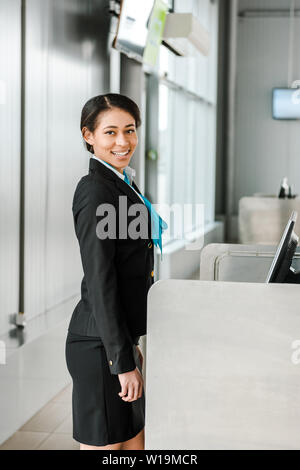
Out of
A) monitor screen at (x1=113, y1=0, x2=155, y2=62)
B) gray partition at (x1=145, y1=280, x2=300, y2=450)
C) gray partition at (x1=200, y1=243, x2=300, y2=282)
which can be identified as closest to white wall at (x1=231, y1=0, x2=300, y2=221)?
monitor screen at (x1=113, y1=0, x2=155, y2=62)

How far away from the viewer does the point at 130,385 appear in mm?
1591

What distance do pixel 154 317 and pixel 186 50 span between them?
4671 millimetres

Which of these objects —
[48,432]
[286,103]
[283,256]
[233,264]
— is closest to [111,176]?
[283,256]

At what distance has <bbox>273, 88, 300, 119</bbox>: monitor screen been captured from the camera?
1198cm

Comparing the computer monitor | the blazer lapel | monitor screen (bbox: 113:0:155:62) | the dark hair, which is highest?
monitor screen (bbox: 113:0:155:62)

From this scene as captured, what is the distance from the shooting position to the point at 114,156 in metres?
1.67

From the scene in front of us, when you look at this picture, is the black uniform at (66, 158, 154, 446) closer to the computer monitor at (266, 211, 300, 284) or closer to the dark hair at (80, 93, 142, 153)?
the dark hair at (80, 93, 142, 153)

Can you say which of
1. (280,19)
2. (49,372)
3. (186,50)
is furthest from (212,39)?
(49,372)

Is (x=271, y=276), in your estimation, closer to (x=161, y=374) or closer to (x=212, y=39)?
(x=161, y=374)

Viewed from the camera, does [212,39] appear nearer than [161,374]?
No

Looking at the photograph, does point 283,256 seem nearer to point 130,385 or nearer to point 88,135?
point 130,385

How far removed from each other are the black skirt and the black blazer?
0.17 feet

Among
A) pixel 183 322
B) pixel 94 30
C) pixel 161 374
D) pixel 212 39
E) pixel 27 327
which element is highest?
pixel 212 39

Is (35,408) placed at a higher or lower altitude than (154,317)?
lower
